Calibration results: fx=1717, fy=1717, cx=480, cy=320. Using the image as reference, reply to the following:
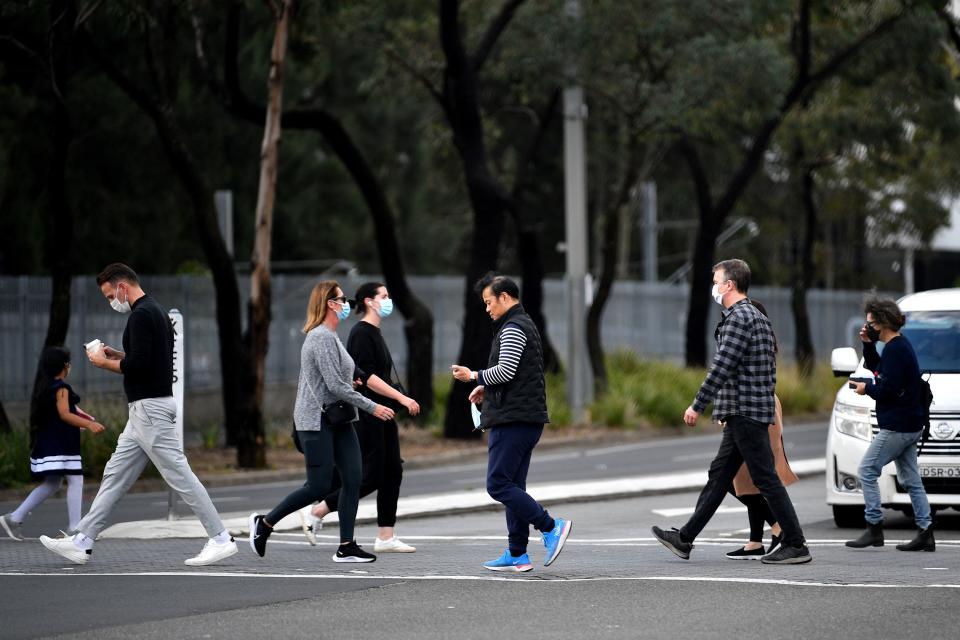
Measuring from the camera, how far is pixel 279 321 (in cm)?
3148

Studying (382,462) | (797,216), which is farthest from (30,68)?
(797,216)

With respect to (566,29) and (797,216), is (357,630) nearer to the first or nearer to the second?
(566,29)

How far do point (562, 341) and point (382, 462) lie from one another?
27302 millimetres

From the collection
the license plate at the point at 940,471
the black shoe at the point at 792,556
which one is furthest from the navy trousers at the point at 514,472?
the license plate at the point at 940,471

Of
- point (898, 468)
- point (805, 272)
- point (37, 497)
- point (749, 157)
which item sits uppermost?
point (749, 157)

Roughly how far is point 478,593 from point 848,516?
4.90 meters

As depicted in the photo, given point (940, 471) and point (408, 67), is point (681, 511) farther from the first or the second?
point (408, 67)

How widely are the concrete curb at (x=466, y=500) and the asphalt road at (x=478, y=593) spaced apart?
594 millimetres

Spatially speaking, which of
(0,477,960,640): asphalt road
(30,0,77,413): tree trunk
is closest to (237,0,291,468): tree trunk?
(30,0,77,413): tree trunk

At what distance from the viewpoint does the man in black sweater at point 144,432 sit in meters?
10.8

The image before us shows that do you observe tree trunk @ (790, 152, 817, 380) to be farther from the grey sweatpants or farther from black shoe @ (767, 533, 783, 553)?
the grey sweatpants

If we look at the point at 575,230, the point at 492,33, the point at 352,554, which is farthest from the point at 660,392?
the point at 352,554

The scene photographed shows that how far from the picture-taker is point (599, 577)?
10305mm

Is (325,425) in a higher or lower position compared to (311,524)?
higher
